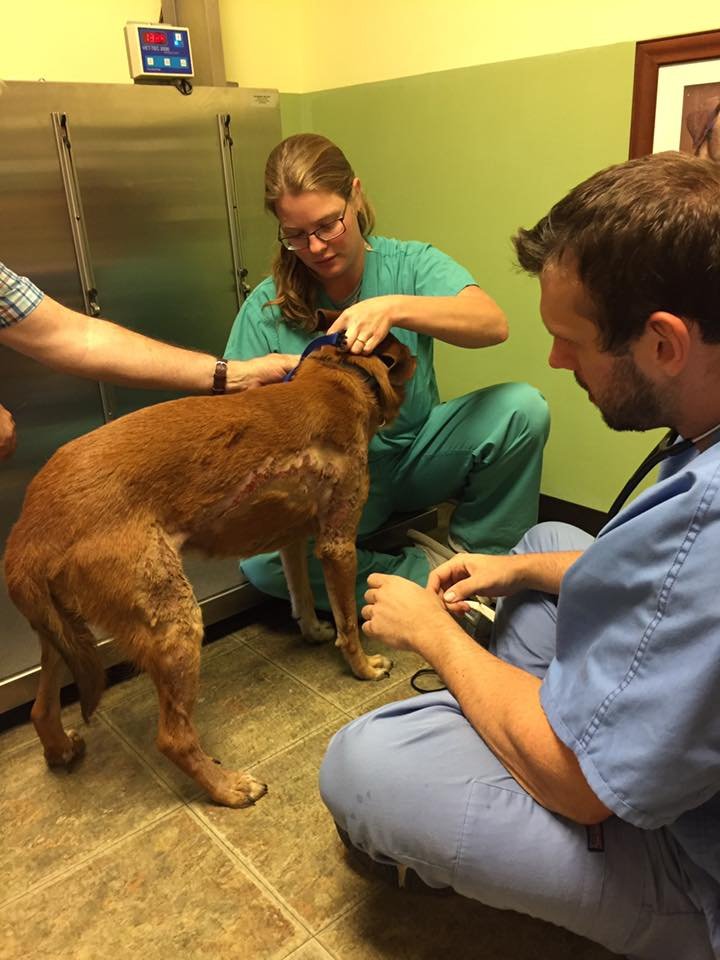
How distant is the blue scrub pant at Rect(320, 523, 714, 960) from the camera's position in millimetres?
1093

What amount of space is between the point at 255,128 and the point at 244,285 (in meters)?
0.65

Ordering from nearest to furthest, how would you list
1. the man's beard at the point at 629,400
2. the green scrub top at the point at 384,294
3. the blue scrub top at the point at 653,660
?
1. the blue scrub top at the point at 653,660
2. the man's beard at the point at 629,400
3. the green scrub top at the point at 384,294

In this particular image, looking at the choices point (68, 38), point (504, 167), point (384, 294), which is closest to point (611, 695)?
point (384, 294)

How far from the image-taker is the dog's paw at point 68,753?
1895 mm

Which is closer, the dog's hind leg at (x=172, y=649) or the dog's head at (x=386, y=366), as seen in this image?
the dog's hind leg at (x=172, y=649)

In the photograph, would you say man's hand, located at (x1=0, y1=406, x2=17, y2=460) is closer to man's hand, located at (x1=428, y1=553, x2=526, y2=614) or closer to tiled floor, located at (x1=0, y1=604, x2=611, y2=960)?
tiled floor, located at (x1=0, y1=604, x2=611, y2=960)

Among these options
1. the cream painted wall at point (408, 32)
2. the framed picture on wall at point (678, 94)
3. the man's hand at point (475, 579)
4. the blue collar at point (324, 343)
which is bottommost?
the man's hand at point (475, 579)

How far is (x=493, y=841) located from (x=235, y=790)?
2.80ft

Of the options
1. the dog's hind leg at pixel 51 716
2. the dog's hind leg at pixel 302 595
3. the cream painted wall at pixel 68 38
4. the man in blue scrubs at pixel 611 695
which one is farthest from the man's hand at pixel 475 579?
the cream painted wall at pixel 68 38

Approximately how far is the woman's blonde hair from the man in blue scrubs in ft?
3.48

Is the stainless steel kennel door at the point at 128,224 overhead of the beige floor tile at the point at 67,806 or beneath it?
overhead

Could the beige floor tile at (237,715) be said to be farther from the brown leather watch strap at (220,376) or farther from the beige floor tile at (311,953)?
the brown leather watch strap at (220,376)

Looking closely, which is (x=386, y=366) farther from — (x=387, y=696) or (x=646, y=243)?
(x=646, y=243)

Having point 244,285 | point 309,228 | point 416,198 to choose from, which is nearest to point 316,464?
point 309,228
